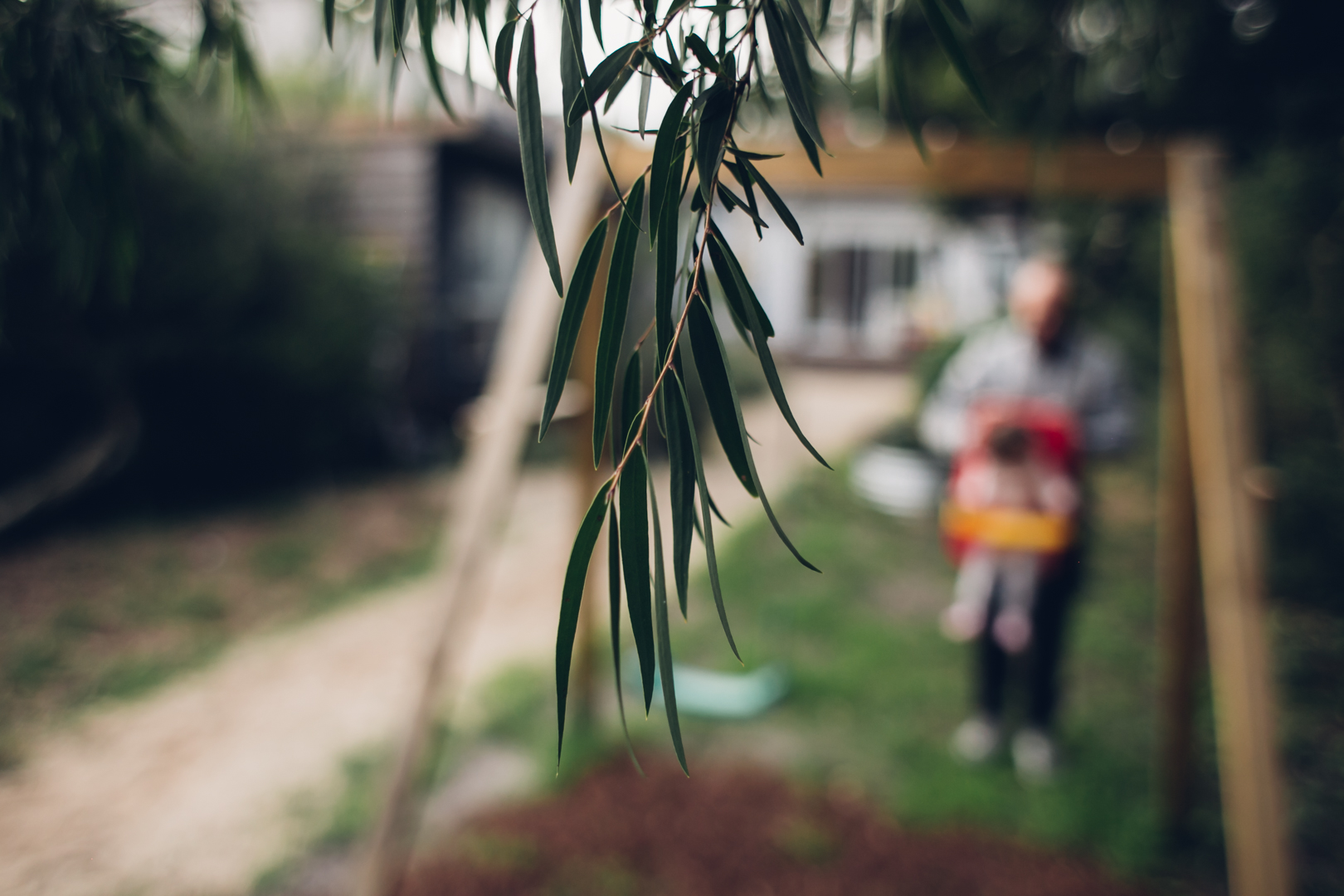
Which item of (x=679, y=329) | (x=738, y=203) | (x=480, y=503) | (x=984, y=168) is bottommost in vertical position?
(x=480, y=503)

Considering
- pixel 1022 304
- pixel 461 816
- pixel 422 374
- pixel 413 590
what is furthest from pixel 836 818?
pixel 422 374

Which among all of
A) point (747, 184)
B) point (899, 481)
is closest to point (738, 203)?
point (747, 184)

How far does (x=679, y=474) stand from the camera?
2.38 feet

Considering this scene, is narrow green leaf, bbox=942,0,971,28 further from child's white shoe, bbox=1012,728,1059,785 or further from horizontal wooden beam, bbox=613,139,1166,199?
child's white shoe, bbox=1012,728,1059,785

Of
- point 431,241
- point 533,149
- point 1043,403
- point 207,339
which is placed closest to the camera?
point 533,149

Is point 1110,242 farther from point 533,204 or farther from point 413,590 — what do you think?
point 533,204

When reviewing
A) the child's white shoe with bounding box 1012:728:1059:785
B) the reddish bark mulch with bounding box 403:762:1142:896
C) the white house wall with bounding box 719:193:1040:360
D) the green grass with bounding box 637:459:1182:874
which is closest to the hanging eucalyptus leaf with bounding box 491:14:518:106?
the reddish bark mulch with bounding box 403:762:1142:896

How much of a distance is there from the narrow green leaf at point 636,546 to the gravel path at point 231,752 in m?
1.51

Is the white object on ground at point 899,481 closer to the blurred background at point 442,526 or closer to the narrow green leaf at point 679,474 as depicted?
the blurred background at point 442,526

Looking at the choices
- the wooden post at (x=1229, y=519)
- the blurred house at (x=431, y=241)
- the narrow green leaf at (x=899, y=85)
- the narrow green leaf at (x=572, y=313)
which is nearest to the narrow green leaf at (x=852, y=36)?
the narrow green leaf at (x=899, y=85)

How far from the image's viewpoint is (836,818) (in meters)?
2.69

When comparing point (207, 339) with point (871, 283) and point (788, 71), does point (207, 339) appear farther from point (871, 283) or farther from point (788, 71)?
point (871, 283)

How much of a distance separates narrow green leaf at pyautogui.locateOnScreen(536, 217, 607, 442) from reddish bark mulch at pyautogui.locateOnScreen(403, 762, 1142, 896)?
6.61 feet

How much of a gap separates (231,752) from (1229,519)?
10.8 feet
